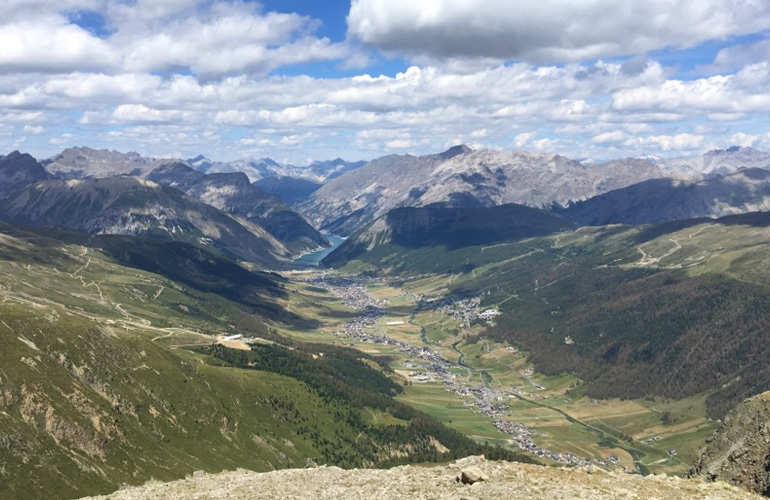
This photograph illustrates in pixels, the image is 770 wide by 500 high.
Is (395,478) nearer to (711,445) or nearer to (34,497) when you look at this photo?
(711,445)

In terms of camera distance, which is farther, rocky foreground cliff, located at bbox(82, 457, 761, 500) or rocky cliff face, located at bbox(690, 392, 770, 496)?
rocky cliff face, located at bbox(690, 392, 770, 496)

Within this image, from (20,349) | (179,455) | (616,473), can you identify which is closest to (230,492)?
(616,473)

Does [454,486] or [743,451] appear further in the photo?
[743,451]

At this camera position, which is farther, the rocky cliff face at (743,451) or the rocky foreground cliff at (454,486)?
the rocky cliff face at (743,451)

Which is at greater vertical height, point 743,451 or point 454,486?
point 454,486
